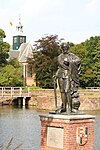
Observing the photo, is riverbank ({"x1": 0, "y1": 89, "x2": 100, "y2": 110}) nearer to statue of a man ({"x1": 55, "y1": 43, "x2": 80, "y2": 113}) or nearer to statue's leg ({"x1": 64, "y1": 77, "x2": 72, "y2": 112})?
statue of a man ({"x1": 55, "y1": 43, "x2": 80, "y2": 113})

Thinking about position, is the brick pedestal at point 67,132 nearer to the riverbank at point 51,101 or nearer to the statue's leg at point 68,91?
the statue's leg at point 68,91

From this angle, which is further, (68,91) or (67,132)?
(68,91)

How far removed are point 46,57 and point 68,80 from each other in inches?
2136

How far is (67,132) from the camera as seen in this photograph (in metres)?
10.8

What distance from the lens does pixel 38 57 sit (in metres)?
66.1

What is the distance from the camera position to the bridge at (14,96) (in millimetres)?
54469

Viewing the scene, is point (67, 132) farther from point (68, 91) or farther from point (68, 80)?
point (68, 80)

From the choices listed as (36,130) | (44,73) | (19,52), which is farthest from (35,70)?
(36,130)

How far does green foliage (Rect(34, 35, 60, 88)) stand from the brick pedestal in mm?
53585

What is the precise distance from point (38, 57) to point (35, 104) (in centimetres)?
1391

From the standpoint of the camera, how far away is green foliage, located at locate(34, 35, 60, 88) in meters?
65.2

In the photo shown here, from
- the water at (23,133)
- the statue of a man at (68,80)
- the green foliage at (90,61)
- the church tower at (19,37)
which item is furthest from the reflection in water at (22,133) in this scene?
the church tower at (19,37)

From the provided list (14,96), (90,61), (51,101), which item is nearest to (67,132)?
(51,101)

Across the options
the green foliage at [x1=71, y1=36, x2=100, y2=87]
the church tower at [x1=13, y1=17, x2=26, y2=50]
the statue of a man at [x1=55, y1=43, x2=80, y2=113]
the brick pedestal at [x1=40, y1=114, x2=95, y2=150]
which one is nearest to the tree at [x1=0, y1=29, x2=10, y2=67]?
the green foliage at [x1=71, y1=36, x2=100, y2=87]
